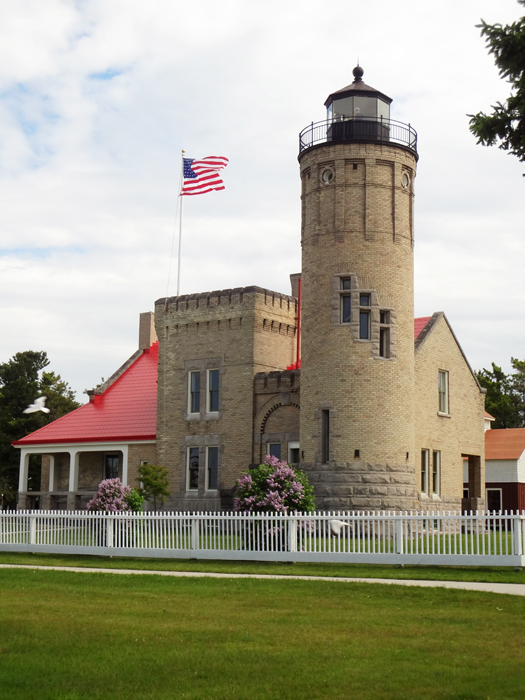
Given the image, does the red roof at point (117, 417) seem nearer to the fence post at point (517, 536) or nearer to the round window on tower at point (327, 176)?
the round window on tower at point (327, 176)

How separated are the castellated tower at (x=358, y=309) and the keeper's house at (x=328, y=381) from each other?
0.04 meters

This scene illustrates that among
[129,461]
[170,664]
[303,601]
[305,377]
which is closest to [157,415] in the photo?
[129,461]

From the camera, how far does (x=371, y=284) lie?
27812 mm

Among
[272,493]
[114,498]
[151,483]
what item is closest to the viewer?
[272,493]

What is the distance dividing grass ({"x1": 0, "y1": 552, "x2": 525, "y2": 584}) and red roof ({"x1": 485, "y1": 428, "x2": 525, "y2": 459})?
21.8 metres

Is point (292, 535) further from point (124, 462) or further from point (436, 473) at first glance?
point (124, 462)

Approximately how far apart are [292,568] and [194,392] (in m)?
15.2

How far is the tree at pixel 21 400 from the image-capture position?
159 ft

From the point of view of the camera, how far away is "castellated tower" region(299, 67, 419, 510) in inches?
1059

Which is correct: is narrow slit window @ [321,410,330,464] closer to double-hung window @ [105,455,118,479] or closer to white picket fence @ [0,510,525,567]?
white picket fence @ [0,510,525,567]

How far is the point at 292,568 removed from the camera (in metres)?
18.8

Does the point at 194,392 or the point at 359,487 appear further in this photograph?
the point at 194,392

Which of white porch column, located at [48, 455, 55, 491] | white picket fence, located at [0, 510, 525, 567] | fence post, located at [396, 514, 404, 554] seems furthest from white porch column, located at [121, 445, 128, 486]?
fence post, located at [396, 514, 404, 554]

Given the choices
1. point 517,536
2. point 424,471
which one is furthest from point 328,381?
point 517,536
